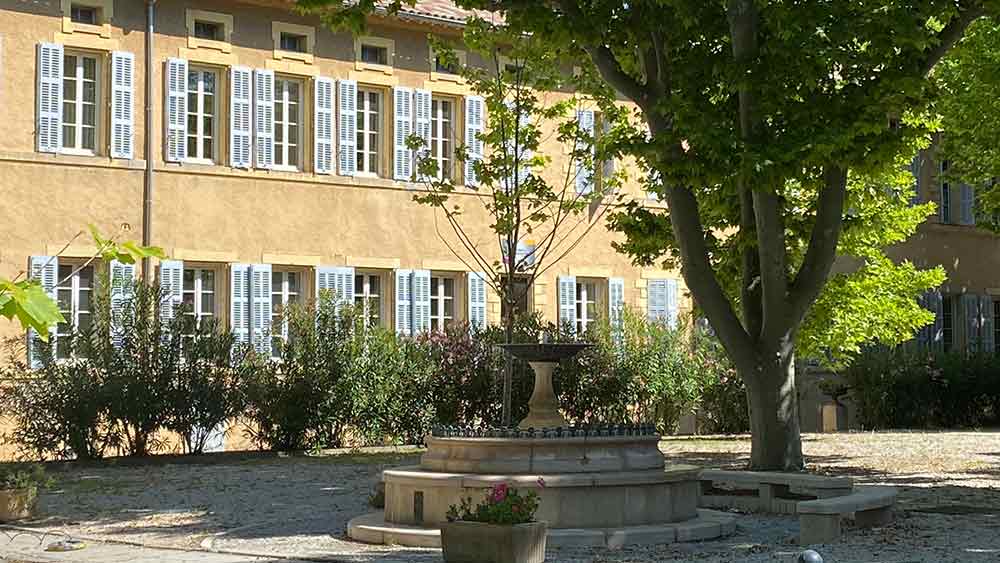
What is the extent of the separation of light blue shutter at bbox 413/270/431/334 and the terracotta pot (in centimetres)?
1293

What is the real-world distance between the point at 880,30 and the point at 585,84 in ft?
18.6

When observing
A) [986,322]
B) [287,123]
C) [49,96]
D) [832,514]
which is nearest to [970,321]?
[986,322]

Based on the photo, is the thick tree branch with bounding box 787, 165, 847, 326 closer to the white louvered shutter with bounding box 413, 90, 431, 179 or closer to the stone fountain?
the stone fountain

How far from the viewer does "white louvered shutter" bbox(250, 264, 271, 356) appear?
979 inches

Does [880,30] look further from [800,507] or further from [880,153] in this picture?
[800,507]

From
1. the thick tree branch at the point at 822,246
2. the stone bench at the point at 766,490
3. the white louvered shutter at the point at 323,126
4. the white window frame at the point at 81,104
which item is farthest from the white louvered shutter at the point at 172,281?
the stone bench at the point at 766,490

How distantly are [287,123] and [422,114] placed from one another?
248 centimetres

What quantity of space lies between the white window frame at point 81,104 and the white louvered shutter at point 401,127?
5133mm

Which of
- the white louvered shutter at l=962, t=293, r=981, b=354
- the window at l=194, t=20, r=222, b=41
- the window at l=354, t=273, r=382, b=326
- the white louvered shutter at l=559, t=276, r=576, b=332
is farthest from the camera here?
A: the white louvered shutter at l=962, t=293, r=981, b=354

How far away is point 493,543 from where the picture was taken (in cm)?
1029

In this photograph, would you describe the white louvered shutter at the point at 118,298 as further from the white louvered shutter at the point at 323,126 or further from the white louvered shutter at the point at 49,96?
the white louvered shutter at the point at 323,126

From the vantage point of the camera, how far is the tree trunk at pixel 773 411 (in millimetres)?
16250

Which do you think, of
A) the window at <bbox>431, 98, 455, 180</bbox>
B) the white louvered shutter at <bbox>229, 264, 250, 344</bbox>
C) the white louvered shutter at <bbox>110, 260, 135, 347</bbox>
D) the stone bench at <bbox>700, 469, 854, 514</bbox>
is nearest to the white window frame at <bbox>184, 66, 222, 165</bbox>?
the white louvered shutter at <bbox>229, 264, 250, 344</bbox>

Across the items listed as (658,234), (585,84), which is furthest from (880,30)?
(585,84)
